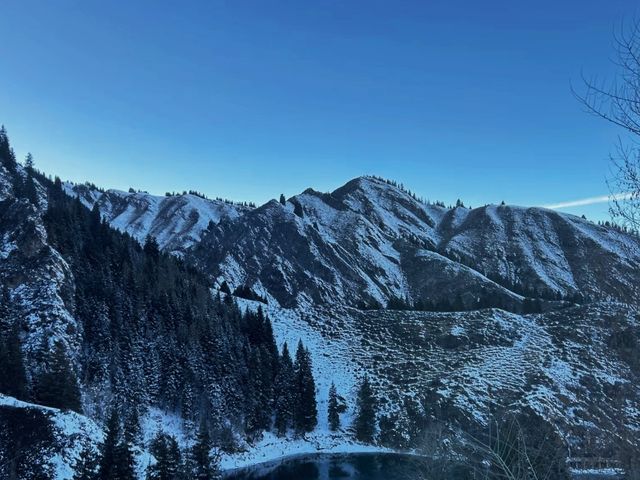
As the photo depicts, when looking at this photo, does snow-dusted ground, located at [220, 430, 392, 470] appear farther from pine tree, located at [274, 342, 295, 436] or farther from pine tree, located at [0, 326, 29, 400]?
pine tree, located at [0, 326, 29, 400]

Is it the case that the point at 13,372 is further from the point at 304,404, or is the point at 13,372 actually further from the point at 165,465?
the point at 304,404

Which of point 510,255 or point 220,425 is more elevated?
point 510,255

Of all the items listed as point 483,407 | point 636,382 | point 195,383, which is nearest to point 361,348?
point 483,407

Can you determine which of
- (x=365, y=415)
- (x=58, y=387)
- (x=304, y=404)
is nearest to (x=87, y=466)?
(x=58, y=387)

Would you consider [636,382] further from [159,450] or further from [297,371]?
[297,371]

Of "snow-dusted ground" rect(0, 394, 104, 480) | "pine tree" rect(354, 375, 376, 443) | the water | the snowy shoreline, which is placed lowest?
the water

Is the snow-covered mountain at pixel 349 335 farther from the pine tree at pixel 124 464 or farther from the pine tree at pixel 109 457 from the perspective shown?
the pine tree at pixel 124 464

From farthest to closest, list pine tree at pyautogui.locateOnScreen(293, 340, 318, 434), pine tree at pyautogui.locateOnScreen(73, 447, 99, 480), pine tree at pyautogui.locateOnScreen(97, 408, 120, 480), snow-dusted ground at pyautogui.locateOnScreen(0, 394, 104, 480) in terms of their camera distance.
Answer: pine tree at pyautogui.locateOnScreen(293, 340, 318, 434) < pine tree at pyautogui.locateOnScreen(97, 408, 120, 480) < snow-dusted ground at pyautogui.locateOnScreen(0, 394, 104, 480) < pine tree at pyautogui.locateOnScreen(73, 447, 99, 480)

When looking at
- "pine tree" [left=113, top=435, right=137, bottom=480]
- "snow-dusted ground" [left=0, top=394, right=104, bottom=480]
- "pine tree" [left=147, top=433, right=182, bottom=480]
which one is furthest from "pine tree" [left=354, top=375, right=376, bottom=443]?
"snow-dusted ground" [left=0, top=394, right=104, bottom=480]
